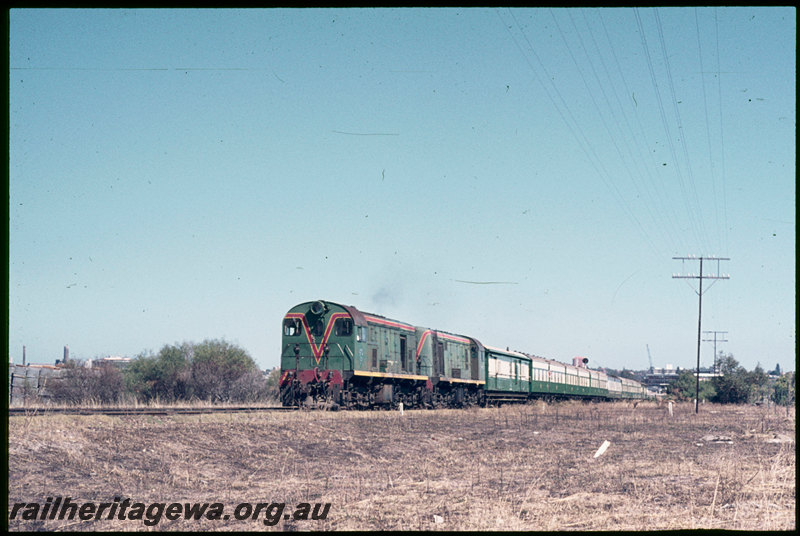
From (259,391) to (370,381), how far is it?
57.3 feet

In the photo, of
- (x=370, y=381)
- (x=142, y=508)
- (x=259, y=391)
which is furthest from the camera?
(x=259, y=391)

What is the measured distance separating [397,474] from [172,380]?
34110 mm

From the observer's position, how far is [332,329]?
29.2 metres

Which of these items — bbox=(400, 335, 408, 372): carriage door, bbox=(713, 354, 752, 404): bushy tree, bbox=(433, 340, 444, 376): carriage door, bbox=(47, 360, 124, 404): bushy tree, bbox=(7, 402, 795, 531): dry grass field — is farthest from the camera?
bbox=(713, 354, 752, 404): bushy tree

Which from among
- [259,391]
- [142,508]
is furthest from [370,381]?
[142,508]

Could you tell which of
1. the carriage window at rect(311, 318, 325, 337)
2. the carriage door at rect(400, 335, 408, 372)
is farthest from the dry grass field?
the carriage door at rect(400, 335, 408, 372)

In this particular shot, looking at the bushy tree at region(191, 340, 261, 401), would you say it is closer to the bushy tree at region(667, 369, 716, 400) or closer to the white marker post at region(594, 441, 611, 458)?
the white marker post at region(594, 441, 611, 458)

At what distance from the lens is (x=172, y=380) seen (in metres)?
45.2

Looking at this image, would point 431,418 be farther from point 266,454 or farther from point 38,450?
point 38,450

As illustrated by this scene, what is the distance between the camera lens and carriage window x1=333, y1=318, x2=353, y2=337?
94.6 feet

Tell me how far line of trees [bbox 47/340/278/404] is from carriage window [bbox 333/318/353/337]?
12378 mm

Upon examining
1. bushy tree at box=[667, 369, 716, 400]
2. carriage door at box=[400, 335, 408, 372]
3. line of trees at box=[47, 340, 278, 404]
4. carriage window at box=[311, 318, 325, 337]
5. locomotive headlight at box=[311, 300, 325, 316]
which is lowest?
bushy tree at box=[667, 369, 716, 400]

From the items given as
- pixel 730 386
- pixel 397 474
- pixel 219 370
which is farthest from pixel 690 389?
pixel 397 474

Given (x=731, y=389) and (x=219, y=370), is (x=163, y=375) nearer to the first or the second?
(x=219, y=370)
